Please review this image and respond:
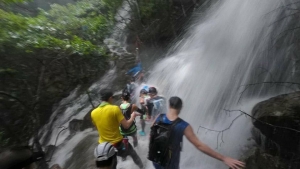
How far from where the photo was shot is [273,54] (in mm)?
6082

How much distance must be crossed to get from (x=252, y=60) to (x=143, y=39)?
9590 mm

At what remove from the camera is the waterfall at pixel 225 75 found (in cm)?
538

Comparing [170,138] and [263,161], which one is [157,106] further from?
[170,138]

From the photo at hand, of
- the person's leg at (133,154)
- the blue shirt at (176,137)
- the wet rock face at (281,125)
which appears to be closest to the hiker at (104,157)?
the blue shirt at (176,137)

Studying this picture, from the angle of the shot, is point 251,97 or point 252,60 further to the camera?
point 252,60

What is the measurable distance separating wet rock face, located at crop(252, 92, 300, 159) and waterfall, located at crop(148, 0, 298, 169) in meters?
0.74

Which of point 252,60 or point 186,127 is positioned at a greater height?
point 252,60

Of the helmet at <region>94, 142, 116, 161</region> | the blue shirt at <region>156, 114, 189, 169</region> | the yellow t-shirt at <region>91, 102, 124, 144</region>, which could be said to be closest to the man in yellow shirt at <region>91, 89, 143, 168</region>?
the yellow t-shirt at <region>91, 102, 124, 144</region>

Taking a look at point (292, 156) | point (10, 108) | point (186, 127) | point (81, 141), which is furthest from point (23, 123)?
point (292, 156)

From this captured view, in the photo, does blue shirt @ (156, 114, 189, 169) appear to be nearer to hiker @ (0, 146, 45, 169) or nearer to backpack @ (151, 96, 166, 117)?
backpack @ (151, 96, 166, 117)

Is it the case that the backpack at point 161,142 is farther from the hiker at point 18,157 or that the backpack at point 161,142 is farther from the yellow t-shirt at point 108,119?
the hiker at point 18,157

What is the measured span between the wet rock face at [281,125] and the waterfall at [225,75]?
0.74 meters

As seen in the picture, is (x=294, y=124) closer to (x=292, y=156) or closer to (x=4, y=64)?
(x=292, y=156)

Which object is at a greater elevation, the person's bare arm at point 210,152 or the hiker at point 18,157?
the person's bare arm at point 210,152
